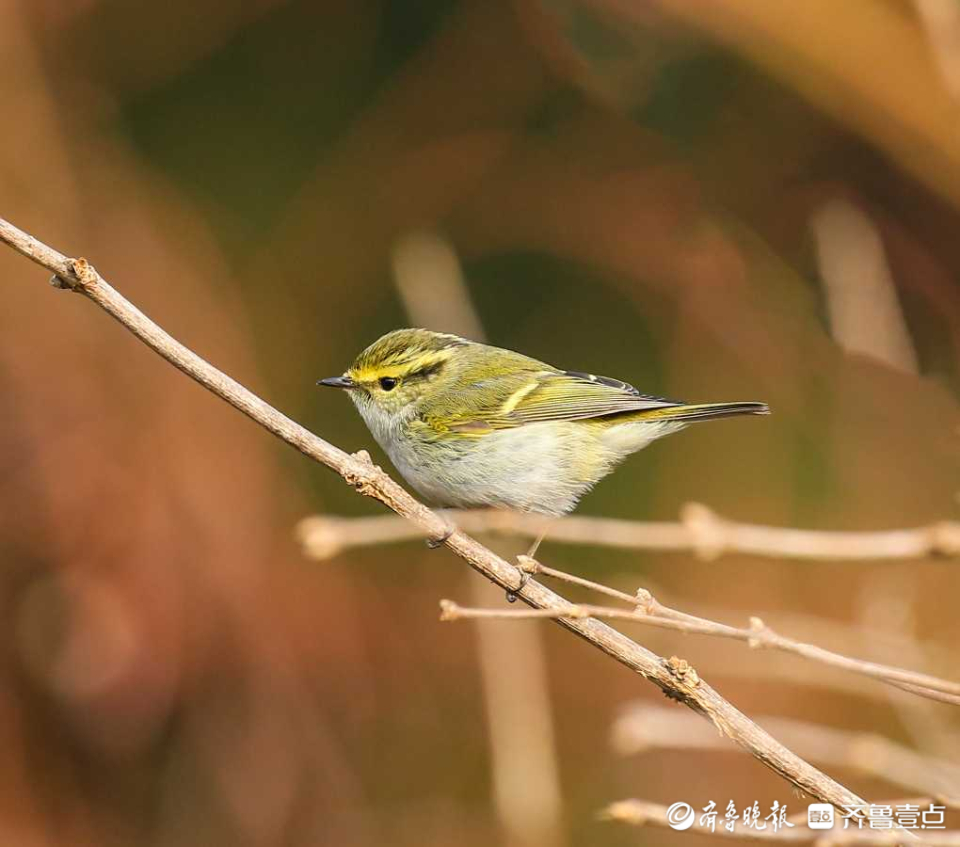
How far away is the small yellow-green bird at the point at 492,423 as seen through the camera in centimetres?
299

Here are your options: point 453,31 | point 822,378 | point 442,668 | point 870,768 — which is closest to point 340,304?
point 453,31

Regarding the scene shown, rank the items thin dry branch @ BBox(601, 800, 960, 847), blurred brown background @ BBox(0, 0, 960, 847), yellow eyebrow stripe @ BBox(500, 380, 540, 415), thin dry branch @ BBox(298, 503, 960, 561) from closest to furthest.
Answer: thin dry branch @ BBox(298, 503, 960, 561) < thin dry branch @ BBox(601, 800, 960, 847) < yellow eyebrow stripe @ BBox(500, 380, 540, 415) < blurred brown background @ BBox(0, 0, 960, 847)

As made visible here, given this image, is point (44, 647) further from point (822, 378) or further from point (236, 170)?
point (822, 378)

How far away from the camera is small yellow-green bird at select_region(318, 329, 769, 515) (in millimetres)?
2994

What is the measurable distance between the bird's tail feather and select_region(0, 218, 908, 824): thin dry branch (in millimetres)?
901

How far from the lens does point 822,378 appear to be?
413 cm

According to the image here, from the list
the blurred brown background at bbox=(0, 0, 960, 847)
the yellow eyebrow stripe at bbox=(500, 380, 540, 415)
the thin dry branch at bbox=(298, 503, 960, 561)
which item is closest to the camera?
the thin dry branch at bbox=(298, 503, 960, 561)

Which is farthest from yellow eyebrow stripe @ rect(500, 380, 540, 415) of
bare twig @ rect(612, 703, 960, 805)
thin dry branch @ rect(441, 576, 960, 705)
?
thin dry branch @ rect(441, 576, 960, 705)

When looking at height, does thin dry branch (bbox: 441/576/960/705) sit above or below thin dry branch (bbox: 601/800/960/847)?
above

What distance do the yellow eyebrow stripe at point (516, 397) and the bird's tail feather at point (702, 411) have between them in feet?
1.21

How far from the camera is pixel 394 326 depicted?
503 cm

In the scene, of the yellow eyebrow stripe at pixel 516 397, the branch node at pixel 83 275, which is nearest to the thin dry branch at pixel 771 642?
the branch node at pixel 83 275

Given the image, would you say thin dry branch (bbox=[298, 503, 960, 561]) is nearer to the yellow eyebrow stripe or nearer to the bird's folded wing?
the bird's folded wing

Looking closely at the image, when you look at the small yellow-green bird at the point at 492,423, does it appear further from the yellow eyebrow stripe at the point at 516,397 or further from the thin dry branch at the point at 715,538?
the thin dry branch at the point at 715,538
